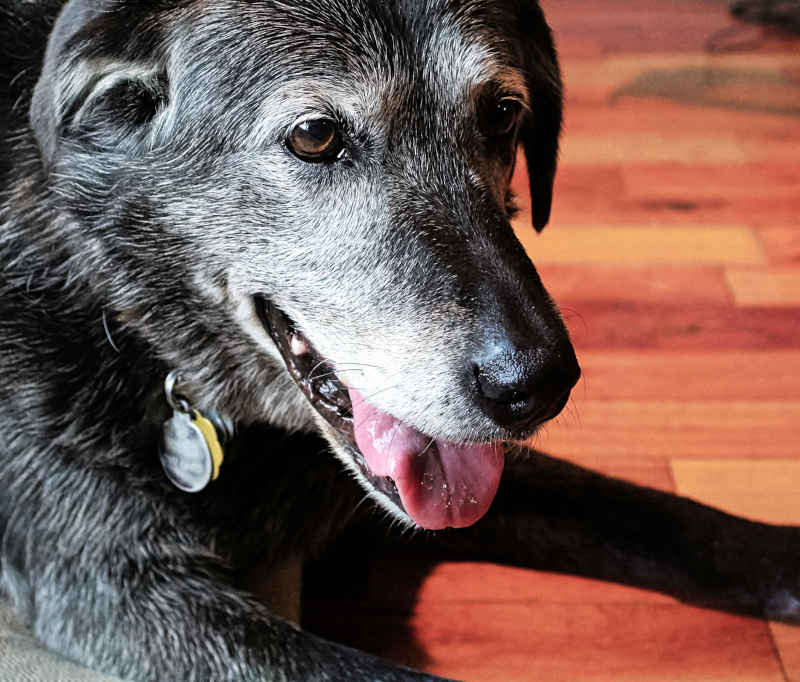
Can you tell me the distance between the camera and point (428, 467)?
143cm

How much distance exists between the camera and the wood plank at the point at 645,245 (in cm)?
252

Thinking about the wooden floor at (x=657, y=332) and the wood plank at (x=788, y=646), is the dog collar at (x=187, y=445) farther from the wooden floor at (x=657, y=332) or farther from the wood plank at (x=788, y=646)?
the wood plank at (x=788, y=646)

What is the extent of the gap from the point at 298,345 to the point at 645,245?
1336 millimetres

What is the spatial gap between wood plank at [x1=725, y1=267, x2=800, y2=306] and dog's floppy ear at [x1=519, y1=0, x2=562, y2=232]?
0.81 meters

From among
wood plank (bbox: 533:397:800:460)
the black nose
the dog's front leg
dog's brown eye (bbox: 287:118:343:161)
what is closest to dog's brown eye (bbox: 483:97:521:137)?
dog's brown eye (bbox: 287:118:343:161)

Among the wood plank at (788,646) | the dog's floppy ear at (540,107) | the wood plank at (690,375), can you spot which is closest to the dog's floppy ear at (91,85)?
the dog's floppy ear at (540,107)

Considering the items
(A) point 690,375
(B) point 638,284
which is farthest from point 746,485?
(B) point 638,284

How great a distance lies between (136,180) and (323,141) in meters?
0.27

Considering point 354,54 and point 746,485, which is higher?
point 354,54

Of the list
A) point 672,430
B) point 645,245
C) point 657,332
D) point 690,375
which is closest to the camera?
point 672,430

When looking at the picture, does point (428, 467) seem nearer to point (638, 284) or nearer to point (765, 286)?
point (638, 284)

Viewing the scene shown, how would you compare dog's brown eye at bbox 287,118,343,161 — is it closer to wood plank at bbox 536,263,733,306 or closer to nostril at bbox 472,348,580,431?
nostril at bbox 472,348,580,431

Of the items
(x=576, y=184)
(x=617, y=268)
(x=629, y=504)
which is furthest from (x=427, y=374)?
(x=576, y=184)

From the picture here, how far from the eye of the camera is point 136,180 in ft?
4.76
